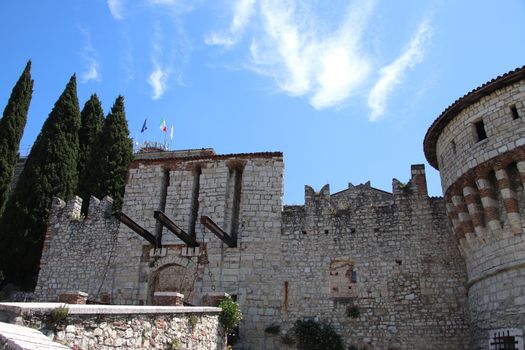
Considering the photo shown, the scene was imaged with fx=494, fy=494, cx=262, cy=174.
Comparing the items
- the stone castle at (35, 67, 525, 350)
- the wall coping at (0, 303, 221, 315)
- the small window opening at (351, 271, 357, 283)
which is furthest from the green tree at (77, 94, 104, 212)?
the wall coping at (0, 303, 221, 315)

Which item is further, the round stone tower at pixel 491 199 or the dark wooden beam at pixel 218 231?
the dark wooden beam at pixel 218 231

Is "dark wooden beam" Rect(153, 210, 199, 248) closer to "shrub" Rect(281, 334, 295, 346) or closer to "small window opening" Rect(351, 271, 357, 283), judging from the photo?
"shrub" Rect(281, 334, 295, 346)

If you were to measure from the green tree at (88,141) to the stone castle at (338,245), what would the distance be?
370 cm

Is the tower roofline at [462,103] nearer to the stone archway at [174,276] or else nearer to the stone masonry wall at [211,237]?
the stone masonry wall at [211,237]

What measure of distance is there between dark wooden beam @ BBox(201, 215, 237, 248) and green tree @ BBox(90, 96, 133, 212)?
7.35 meters

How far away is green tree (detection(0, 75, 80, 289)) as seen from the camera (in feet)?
64.8

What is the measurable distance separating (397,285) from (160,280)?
755 cm

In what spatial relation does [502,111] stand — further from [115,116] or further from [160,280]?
[115,116]

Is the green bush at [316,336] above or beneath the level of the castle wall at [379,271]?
beneath

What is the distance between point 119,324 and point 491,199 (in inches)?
340

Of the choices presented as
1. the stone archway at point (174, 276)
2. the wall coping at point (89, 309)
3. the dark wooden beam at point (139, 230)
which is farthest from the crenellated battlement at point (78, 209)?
the wall coping at point (89, 309)

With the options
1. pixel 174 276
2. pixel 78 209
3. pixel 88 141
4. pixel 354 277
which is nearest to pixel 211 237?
pixel 174 276

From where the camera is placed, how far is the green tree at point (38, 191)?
Result: 1975cm

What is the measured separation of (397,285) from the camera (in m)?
14.3
